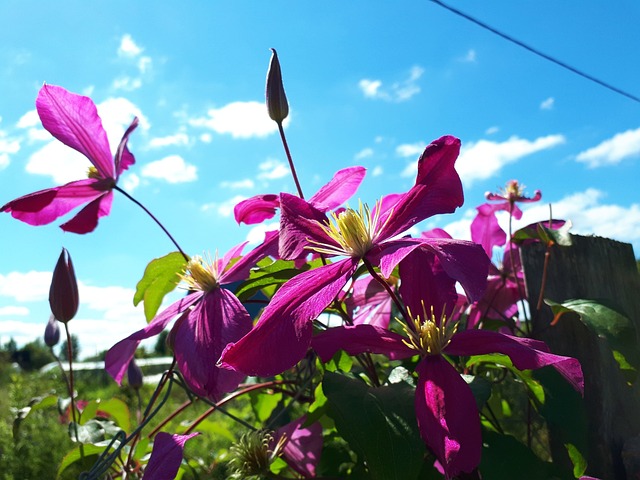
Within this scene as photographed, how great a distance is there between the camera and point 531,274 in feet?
3.57

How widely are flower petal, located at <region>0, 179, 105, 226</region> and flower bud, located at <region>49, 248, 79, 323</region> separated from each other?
A: 0.18 feet

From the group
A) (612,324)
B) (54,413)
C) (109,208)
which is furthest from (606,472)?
(54,413)

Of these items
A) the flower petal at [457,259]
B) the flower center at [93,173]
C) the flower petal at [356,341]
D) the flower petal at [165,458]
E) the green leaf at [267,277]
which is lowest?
the flower petal at [165,458]

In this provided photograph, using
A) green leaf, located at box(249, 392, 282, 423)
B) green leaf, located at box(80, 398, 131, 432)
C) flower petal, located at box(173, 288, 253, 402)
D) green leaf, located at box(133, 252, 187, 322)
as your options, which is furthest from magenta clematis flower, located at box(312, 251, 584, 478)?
green leaf, located at box(80, 398, 131, 432)

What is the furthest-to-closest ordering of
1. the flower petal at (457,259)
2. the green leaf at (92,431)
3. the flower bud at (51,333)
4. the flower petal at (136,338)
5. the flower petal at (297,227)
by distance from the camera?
the flower bud at (51,333) < the green leaf at (92,431) < the flower petal at (136,338) < the flower petal at (297,227) < the flower petal at (457,259)

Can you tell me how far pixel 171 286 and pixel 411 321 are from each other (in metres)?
0.47

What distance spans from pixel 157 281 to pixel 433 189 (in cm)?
51

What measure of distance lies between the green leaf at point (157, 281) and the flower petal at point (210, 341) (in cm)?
22

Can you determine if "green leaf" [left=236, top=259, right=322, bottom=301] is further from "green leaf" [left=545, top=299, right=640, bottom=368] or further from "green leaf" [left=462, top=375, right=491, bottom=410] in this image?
"green leaf" [left=545, top=299, right=640, bottom=368]

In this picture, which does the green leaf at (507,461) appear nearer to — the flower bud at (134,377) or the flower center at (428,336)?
the flower center at (428,336)

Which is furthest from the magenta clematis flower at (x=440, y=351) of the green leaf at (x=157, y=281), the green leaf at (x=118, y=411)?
the green leaf at (x=118, y=411)

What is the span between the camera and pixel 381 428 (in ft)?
2.02

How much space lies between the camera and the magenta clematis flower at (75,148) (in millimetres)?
867

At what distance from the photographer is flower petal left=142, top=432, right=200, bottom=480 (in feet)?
2.32
